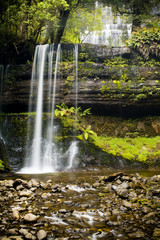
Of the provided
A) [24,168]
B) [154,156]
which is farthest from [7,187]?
[154,156]

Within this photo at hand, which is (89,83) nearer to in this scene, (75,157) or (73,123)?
(73,123)

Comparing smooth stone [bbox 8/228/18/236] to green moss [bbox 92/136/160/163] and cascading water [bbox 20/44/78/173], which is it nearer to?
cascading water [bbox 20/44/78/173]

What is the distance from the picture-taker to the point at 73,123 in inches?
477

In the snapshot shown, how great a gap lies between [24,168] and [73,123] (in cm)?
404

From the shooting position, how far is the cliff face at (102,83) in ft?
42.0

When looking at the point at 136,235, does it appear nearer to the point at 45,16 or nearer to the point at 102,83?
the point at 102,83

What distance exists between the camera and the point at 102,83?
12.9 metres

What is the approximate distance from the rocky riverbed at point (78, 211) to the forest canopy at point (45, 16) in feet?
34.8

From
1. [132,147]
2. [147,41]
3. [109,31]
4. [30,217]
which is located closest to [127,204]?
[30,217]

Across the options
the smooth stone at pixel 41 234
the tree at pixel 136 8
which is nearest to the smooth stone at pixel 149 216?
the smooth stone at pixel 41 234

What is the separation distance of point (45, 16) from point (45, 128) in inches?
272

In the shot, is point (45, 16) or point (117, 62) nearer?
point (45, 16)

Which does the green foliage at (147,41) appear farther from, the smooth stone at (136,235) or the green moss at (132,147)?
the smooth stone at (136,235)

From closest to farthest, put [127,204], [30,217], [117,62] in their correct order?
1. [30,217]
2. [127,204]
3. [117,62]
